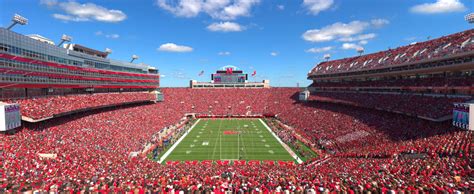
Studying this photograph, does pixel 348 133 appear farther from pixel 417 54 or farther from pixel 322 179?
pixel 322 179

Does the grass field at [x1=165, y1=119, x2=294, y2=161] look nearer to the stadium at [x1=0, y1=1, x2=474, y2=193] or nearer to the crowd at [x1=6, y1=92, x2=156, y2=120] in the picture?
the stadium at [x1=0, y1=1, x2=474, y2=193]

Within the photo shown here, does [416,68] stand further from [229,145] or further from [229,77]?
[229,77]

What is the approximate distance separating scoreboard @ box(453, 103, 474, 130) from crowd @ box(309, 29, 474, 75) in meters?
7.55

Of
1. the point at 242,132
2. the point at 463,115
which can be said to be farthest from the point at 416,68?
the point at 242,132

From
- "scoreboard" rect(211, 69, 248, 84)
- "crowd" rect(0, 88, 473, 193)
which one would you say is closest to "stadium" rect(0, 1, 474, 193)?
"crowd" rect(0, 88, 473, 193)

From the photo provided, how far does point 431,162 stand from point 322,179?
23.4 ft

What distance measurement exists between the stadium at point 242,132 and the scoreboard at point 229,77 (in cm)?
2314

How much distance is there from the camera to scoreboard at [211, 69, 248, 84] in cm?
7719

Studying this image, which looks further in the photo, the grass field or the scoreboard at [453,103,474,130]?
the grass field

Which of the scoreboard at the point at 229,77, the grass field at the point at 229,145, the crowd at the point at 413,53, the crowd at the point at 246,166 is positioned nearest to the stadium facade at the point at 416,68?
the crowd at the point at 413,53

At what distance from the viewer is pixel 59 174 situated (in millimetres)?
14047

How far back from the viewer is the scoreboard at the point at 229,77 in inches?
3039

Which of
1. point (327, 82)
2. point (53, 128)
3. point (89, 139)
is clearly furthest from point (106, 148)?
point (327, 82)

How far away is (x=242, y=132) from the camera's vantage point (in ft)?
129
